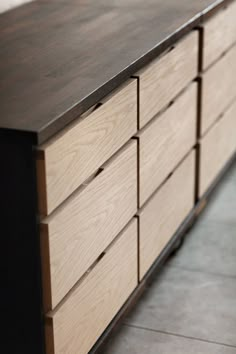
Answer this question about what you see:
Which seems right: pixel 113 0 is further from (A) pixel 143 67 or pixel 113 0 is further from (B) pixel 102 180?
(B) pixel 102 180

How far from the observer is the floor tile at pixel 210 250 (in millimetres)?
2639

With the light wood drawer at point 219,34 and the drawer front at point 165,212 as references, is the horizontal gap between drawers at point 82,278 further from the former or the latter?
the light wood drawer at point 219,34

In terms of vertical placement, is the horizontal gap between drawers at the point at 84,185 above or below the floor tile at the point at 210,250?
above

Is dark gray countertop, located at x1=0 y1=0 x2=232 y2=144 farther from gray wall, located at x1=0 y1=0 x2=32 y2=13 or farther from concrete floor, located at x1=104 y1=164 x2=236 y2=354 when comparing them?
concrete floor, located at x1=104 y1=164 x2=236 y2=354

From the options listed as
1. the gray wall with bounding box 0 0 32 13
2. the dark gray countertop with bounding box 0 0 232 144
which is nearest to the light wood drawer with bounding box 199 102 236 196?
the dark gray countertop with bounding box 0 0 232 144

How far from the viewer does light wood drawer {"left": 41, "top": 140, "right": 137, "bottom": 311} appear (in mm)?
1704

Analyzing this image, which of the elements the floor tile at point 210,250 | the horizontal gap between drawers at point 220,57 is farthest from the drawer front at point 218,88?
the floor tile at point 210,250

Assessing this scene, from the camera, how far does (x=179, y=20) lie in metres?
2.41

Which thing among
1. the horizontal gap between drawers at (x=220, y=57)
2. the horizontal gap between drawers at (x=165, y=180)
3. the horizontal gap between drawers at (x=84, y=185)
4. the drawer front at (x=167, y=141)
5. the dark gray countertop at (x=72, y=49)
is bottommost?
the horizontal gap between drawers at (x=165, y=180)

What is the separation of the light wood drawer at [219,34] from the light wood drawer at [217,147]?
0.94 ft

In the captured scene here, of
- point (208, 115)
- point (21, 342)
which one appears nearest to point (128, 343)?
point (21, 342)

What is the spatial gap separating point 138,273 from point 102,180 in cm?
49

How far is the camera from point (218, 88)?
287cm

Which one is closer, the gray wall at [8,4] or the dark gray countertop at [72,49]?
the dark gray countertop at [72,49]
